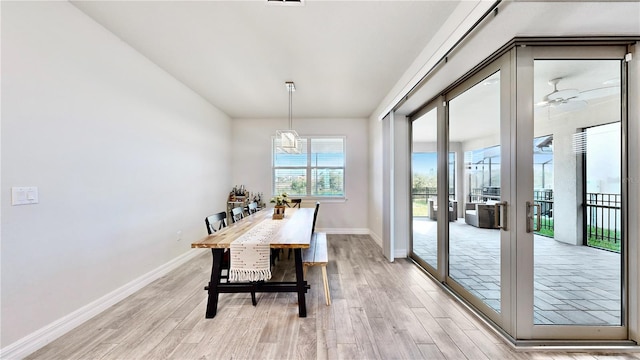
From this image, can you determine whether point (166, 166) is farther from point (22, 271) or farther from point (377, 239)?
point (377, 239)

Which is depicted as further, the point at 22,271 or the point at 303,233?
the point at 303,233

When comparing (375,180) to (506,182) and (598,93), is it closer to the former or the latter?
(506,182)

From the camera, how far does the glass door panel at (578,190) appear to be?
1.75 metres

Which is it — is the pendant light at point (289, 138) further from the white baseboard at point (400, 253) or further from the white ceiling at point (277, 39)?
the white baseboard at point (400, 253)

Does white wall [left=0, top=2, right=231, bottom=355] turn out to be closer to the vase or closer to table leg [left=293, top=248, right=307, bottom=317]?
the vase

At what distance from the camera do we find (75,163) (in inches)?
78.0

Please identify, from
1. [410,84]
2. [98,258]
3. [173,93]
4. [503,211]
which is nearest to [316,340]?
[503,211]

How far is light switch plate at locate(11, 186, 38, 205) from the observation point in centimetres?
159

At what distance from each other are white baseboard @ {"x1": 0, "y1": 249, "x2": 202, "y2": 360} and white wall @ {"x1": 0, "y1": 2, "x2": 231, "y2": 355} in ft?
0.14

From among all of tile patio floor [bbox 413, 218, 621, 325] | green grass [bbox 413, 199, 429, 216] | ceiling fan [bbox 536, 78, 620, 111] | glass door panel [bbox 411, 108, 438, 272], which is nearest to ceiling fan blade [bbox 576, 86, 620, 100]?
ceiling fan [bbox 536, 78, 620, 111]

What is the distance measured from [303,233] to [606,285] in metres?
2.42

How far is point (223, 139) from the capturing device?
4898 millimetres

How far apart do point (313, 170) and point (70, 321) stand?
13.9ft

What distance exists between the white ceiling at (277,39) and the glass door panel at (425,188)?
2.65 ft
